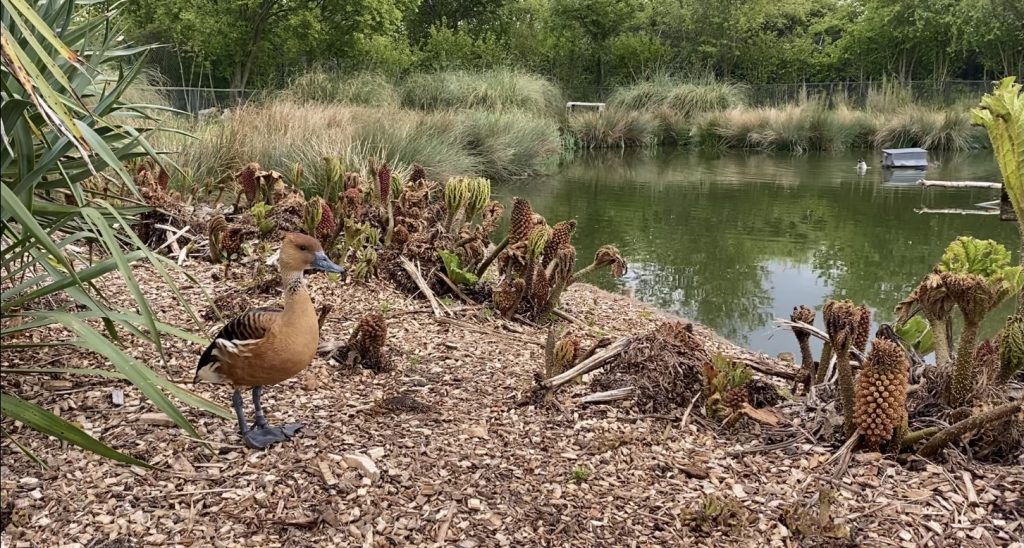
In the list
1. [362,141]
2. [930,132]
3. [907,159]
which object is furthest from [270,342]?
[930,132]

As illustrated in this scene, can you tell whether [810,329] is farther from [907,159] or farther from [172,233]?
[907,159]

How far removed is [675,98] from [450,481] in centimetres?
2362

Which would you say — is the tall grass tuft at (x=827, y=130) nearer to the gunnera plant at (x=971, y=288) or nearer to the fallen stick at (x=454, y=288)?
the fallen stick at (x=454, y=288)

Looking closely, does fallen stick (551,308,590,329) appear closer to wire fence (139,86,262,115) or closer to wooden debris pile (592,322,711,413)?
wooden debris pile (592,322,711,413)

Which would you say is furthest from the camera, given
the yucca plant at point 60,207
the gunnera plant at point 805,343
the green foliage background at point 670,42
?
the green foliage background at point 670,42

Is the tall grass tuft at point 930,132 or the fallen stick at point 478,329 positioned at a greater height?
Result: the fallen stick at point 478,329

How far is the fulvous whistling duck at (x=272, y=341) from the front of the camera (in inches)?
91.6

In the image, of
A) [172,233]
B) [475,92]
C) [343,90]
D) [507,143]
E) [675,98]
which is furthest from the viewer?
[675,98]

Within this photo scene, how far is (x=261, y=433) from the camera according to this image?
2.55 m

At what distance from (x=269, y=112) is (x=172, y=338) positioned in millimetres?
7817

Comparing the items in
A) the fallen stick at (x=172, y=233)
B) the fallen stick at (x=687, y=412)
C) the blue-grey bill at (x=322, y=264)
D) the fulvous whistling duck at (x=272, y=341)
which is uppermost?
the blue-grey bill at (x=322, y=264)

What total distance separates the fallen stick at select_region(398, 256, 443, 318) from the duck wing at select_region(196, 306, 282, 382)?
1.86 meters

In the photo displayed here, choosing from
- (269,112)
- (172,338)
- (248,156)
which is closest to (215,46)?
(269,112)

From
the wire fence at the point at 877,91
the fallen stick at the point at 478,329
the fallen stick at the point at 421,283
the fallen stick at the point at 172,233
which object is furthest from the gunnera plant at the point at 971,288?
the wire fence at the point at 877,91
